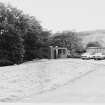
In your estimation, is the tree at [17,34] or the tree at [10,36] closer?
the tree at [10,36]

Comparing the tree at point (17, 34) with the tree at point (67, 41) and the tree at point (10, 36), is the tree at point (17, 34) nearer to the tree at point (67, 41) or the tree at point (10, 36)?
the tree at point (10, 36)

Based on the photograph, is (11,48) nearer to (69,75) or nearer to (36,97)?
(69,75)

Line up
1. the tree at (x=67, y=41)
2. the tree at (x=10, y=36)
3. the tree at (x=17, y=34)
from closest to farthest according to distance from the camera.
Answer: the tree at (x=10, y=36) < the tree at (x=17, y=34) < the tree at (x=67, y=41)

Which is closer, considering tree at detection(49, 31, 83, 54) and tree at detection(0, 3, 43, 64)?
tree at detection(0, 3, 43, 64)

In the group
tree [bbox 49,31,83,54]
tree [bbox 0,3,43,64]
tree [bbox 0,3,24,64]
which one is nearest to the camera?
tree [bbox 0,3,24,64]

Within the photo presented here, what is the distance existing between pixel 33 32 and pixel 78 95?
1505cm

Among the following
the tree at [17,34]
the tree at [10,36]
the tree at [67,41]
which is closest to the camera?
the tree at [10,36]

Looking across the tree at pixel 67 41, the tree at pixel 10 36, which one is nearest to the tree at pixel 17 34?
the tree at pixel 10 36

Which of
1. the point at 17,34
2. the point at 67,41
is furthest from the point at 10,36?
the point at 67,41

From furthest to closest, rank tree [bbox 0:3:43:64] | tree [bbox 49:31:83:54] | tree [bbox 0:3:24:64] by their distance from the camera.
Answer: tree [bbox 49:31:83:54] < tree [bbox 0:3:43:64] < tree [bbox 0:3:24:64]

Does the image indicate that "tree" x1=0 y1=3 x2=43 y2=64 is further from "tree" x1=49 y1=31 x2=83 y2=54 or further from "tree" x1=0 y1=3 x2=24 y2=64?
"tree" x1=49 y1=31 x2=83 y2=54

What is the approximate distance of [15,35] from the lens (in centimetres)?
1820

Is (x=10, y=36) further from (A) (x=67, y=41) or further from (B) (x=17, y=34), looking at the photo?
(A) (x=67, y=41)

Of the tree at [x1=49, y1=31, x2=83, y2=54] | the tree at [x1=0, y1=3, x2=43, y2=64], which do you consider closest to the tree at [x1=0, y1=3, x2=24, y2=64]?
the tree at [x1=0, y1=3, x2=43, y2=64]
